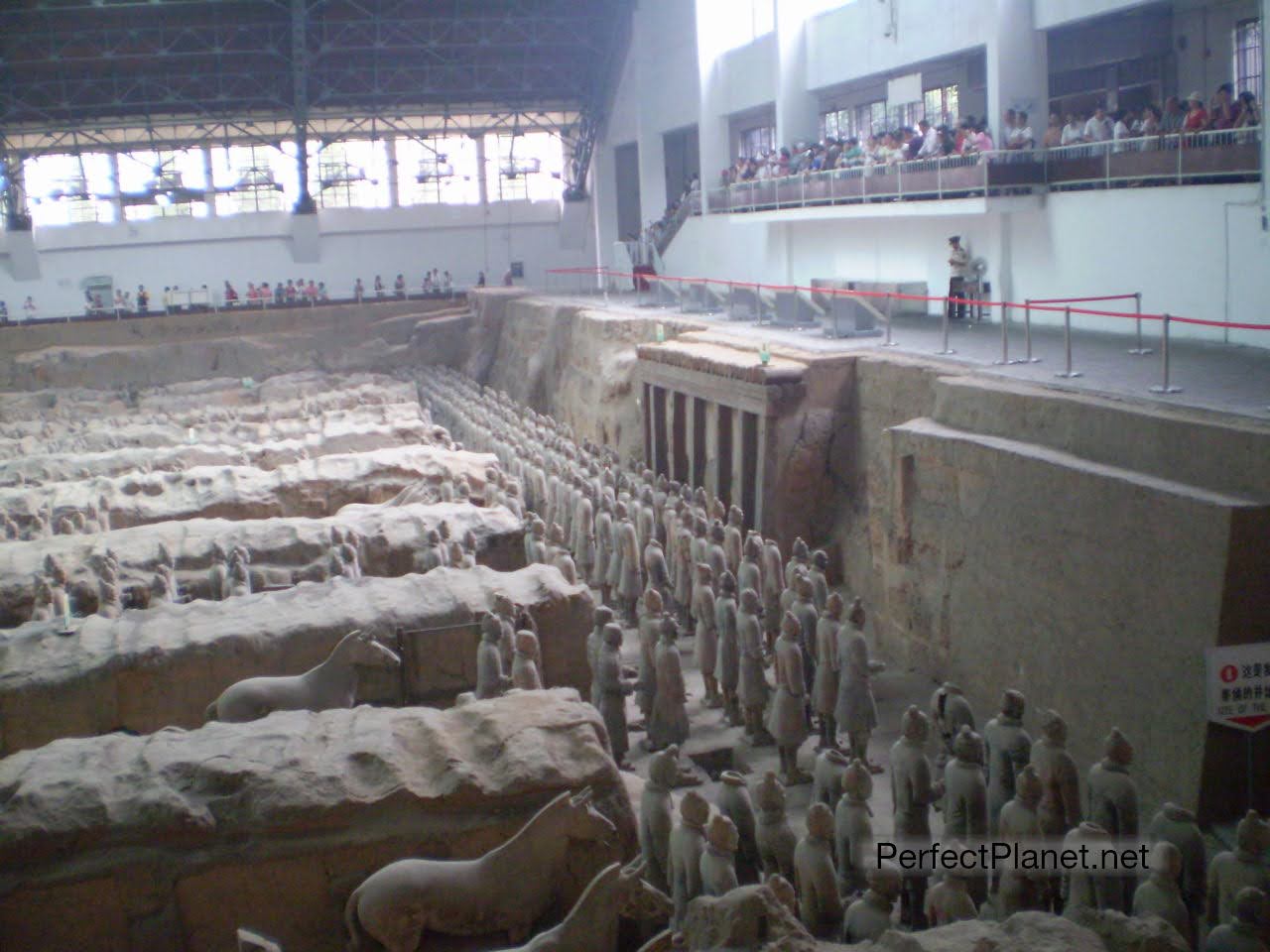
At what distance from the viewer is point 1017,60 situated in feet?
42.1

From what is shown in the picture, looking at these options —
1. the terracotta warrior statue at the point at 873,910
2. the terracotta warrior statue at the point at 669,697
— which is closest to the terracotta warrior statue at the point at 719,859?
the terracotta warrior statue at the point at 873,910

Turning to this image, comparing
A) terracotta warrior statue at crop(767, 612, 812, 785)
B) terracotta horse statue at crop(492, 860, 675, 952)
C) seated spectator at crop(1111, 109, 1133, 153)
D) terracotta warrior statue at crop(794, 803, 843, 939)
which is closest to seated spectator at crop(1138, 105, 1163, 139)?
seated spectator at crop(1111, 109, 1133, 153)

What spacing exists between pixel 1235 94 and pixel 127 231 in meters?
22.9

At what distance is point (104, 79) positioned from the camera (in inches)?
945

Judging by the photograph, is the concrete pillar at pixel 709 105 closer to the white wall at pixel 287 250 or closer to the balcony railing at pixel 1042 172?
the balcony railing at pixel 1042 172

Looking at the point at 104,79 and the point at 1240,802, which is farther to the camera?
the point at 104,79

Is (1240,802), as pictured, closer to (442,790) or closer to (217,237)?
(442,790)

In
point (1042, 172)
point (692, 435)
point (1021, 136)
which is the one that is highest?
point (1021, 136)

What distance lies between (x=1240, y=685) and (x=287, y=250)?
26289mm

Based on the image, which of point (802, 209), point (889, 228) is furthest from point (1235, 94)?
point (802, 209)

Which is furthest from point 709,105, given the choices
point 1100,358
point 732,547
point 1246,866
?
point 1246,866

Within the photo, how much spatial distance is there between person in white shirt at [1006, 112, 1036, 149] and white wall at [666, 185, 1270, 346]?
0.65 meters

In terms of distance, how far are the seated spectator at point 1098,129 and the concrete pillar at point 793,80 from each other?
7.27 m

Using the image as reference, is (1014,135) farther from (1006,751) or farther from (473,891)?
(473,891)
